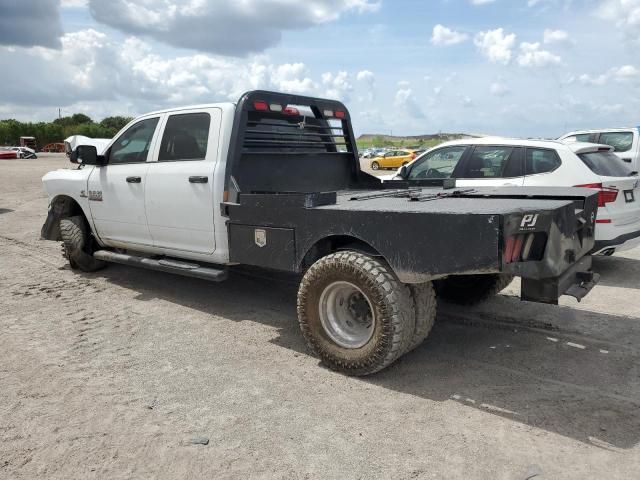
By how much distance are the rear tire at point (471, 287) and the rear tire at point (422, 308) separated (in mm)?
1198

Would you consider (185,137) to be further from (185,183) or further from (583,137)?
(583,137)

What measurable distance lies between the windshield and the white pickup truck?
222 cm

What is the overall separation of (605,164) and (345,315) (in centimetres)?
434

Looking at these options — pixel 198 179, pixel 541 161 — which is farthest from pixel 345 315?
pixel 541 161

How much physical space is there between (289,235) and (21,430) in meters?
2.19

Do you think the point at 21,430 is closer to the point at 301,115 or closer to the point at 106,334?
the point at 106,334

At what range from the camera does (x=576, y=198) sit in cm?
430

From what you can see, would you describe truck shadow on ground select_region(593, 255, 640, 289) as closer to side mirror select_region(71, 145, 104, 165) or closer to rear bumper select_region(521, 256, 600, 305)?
rear bumper select_region(521, 256, 600, 305)

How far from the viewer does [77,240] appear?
6.82m

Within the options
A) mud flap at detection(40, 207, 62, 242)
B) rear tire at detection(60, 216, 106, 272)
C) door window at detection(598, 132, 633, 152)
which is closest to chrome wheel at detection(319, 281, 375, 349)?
rear tire at detection(60, 216, 106, 272)

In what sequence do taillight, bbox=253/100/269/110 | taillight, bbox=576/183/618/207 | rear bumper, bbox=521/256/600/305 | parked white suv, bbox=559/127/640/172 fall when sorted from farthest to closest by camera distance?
parked white suv, bbox=559/127/640/172
taillight, bbox=576/183/618/207
taillight, bbox=253/100/269/110
rear bumper, bbox=521/256/600/305

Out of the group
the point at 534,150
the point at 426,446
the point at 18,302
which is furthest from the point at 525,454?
the point at 18,302

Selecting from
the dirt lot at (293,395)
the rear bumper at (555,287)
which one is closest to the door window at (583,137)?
the dirt lot at (293,395)

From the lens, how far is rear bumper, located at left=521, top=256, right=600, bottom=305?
3691mm
